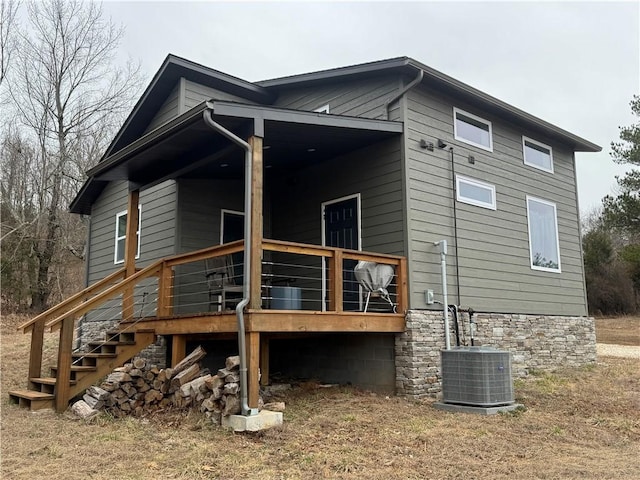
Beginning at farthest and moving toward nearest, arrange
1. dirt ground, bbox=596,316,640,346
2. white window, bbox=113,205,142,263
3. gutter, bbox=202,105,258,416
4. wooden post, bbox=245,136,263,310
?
dirt ground, bbox=596,316,640,346, white window, bbox=113,205,142,263, wooden post, bbox=245,136,263,310, gutter, bbox=202,105,258,416

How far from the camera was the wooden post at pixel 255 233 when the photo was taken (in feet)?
19.6

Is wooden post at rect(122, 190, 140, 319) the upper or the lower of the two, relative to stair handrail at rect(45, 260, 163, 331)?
upper

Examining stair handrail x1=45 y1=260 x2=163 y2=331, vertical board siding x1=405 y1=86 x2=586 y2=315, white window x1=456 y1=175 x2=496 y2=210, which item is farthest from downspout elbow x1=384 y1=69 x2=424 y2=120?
stair handrail x1=45 y1=260 x2=163 y2=331

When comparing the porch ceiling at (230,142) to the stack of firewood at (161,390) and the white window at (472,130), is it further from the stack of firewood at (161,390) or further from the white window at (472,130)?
the stack of firewood at (161,390)

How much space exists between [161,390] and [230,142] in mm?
3204

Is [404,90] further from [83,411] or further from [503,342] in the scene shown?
[83,411]

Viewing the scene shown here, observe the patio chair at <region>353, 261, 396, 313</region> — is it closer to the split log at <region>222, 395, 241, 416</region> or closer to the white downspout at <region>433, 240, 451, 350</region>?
the white downspout at <region>433, 240, 451, 350</region>

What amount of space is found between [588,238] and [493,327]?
1881 cm

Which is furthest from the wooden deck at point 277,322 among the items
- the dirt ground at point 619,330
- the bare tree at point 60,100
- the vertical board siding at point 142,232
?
the bare tree at point 60,100

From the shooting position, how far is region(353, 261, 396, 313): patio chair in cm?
751

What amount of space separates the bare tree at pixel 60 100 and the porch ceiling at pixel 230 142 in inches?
528

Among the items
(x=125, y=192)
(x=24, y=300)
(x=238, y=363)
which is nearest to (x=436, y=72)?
(x=238, y=363)

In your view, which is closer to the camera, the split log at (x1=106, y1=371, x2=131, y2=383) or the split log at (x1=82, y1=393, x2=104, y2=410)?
the split log at (x1=82, y1=393, x2=104, y2=410)

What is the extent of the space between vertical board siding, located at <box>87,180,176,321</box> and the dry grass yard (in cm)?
339
